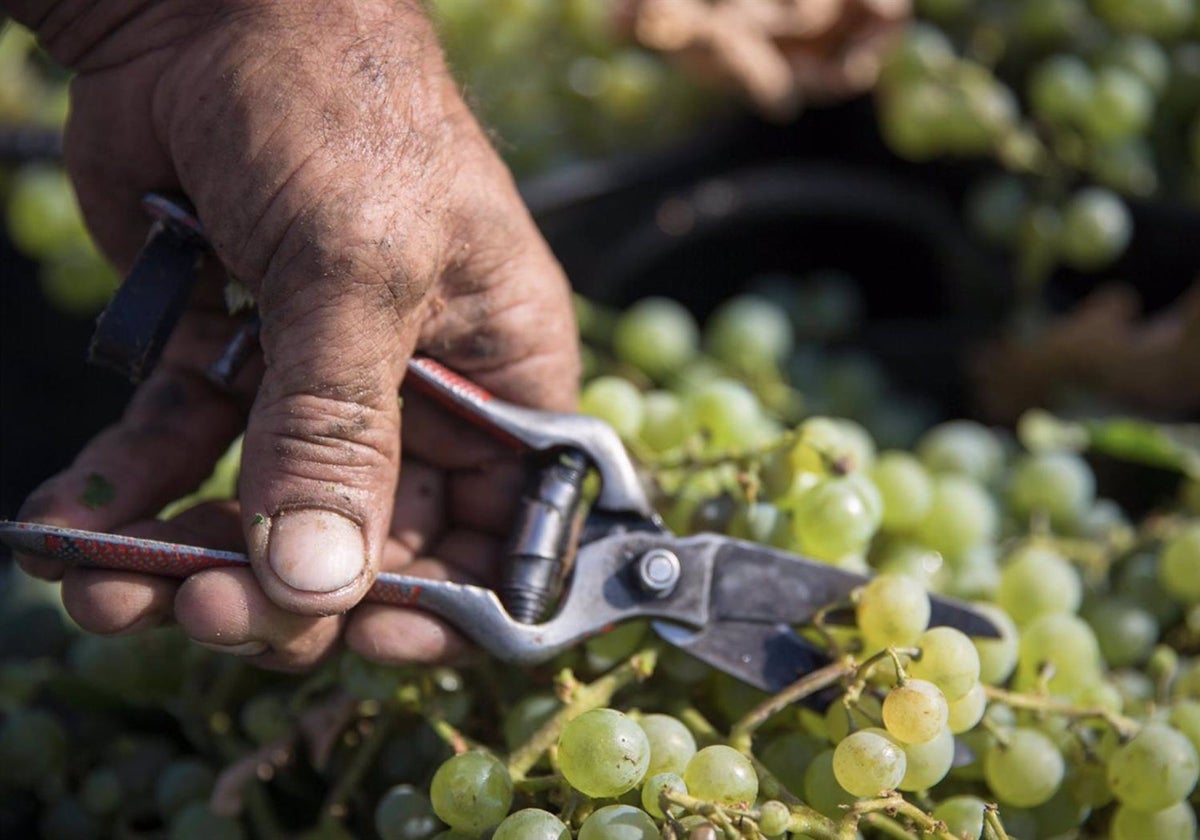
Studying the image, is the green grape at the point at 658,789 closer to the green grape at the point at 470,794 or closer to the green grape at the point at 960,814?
the green grape at the point at 470,794

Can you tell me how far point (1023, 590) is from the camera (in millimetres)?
998

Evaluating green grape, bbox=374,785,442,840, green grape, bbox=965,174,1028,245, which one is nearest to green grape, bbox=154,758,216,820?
green grape, bbox=374,785,442,840

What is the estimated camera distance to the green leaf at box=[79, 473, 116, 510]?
826mm

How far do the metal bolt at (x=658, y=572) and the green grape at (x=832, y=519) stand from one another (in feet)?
0.41

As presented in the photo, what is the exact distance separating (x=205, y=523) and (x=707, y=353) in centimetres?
78

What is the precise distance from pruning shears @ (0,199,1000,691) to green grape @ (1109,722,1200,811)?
119 mm

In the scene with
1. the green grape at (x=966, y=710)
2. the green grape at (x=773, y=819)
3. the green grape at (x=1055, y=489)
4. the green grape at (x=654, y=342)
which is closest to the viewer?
the green grape at (x=773, y=819)

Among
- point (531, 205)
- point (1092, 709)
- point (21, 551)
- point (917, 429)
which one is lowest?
point (917, 429)

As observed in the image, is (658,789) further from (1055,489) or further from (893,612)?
(1055,489)

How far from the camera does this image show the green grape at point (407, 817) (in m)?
0.82

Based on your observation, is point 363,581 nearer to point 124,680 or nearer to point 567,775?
point 567,775

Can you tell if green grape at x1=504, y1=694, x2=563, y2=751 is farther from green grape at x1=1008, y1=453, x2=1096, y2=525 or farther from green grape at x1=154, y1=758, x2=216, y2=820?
green grape at x1=1008, y1=453, x2=1096, y2=525

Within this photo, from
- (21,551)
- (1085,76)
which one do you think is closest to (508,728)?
(21,551)

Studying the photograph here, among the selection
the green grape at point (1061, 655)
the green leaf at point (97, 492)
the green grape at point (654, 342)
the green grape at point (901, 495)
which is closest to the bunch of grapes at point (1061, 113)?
the green grape at point (654, 342)
